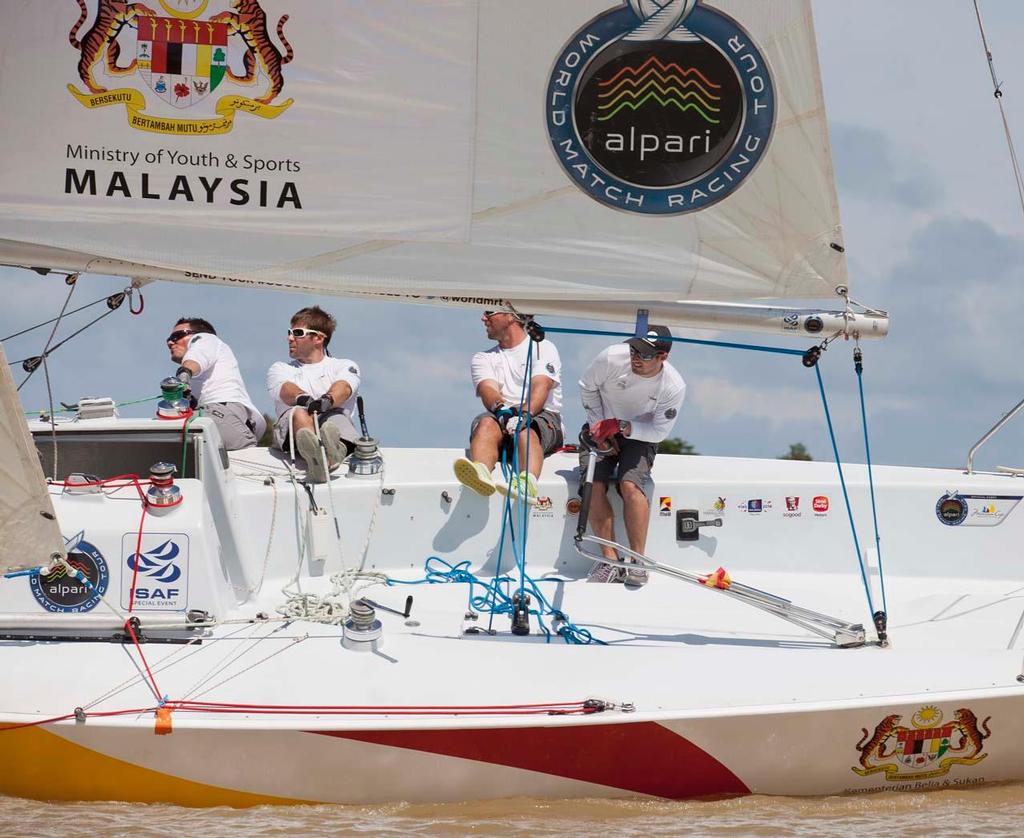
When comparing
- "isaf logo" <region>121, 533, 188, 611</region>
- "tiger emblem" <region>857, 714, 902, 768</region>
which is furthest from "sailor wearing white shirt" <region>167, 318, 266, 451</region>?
"tiger emblem" <region>857, 714, 902, 768</region>

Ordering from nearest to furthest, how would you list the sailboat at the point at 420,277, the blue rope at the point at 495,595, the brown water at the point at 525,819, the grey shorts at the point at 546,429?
the brown water at the point at 525,819
the sailboat at the point at 420,277
the blue rope at the point at 495,595
the grey shorts at the point at 546,429

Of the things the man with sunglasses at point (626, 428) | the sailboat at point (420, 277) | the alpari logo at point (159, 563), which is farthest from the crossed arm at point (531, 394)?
the alpari logo at point (159, 563)

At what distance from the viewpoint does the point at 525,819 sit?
14.0ft

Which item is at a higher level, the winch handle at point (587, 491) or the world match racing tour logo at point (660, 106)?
the world match racing tour logo at point (660, 106)

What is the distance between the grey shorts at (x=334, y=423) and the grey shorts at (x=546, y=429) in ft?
1.97

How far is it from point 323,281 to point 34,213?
39.8 inches

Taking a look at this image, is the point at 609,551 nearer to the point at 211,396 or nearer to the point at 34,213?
the point at 211,396

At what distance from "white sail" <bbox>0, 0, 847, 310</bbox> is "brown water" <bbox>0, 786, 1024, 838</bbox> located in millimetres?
1790

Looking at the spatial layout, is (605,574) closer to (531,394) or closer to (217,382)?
(531,394)

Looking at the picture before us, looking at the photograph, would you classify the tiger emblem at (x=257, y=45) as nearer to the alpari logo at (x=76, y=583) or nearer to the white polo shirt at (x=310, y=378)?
the alpari logo at (x=76, y=583)

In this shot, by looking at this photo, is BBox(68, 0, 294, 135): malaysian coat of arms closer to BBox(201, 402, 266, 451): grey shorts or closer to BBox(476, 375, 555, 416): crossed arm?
BBox(476, 375, 555, 416): crossed arm

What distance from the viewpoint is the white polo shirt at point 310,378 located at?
6656 millimetres

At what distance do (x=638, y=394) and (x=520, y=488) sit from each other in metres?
0.71

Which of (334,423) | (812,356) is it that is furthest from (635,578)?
(334,423)
